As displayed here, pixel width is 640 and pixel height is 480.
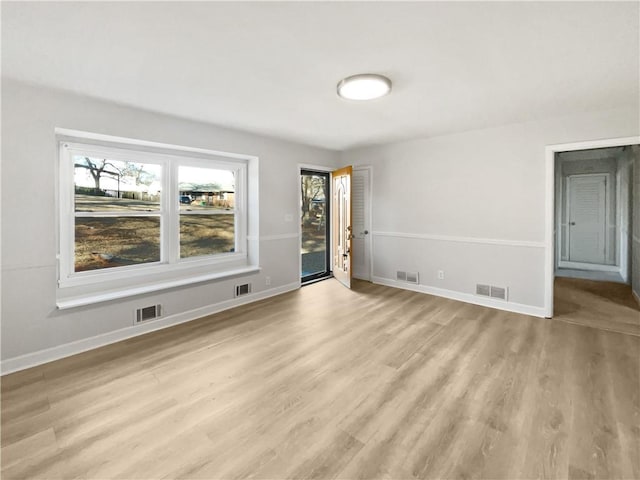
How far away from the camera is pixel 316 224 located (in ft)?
19.6

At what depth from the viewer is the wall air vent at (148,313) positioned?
128 inches

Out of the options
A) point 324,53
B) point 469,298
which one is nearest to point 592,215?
point 469,298

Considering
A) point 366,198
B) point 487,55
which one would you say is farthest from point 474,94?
point 366,198

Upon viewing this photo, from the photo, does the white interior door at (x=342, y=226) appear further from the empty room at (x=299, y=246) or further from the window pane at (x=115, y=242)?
the window pane at (x=115, y=242)

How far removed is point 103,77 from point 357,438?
321cm

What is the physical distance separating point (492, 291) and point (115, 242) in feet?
15.6

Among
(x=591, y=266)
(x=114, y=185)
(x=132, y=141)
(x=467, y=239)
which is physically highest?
(x=132, y=141)

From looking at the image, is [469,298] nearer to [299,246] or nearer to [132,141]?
[299,246]

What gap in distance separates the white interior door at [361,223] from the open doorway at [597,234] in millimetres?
2679

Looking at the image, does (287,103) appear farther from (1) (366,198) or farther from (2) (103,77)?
(1) (366,198)

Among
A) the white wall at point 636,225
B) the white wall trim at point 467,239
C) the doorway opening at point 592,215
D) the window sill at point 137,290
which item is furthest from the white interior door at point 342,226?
the white wall at point 636,225

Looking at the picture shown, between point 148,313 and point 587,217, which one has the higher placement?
point 587,217

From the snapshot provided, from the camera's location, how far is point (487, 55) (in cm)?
210

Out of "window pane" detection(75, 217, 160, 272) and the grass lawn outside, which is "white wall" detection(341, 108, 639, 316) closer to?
the grass lawn outside
